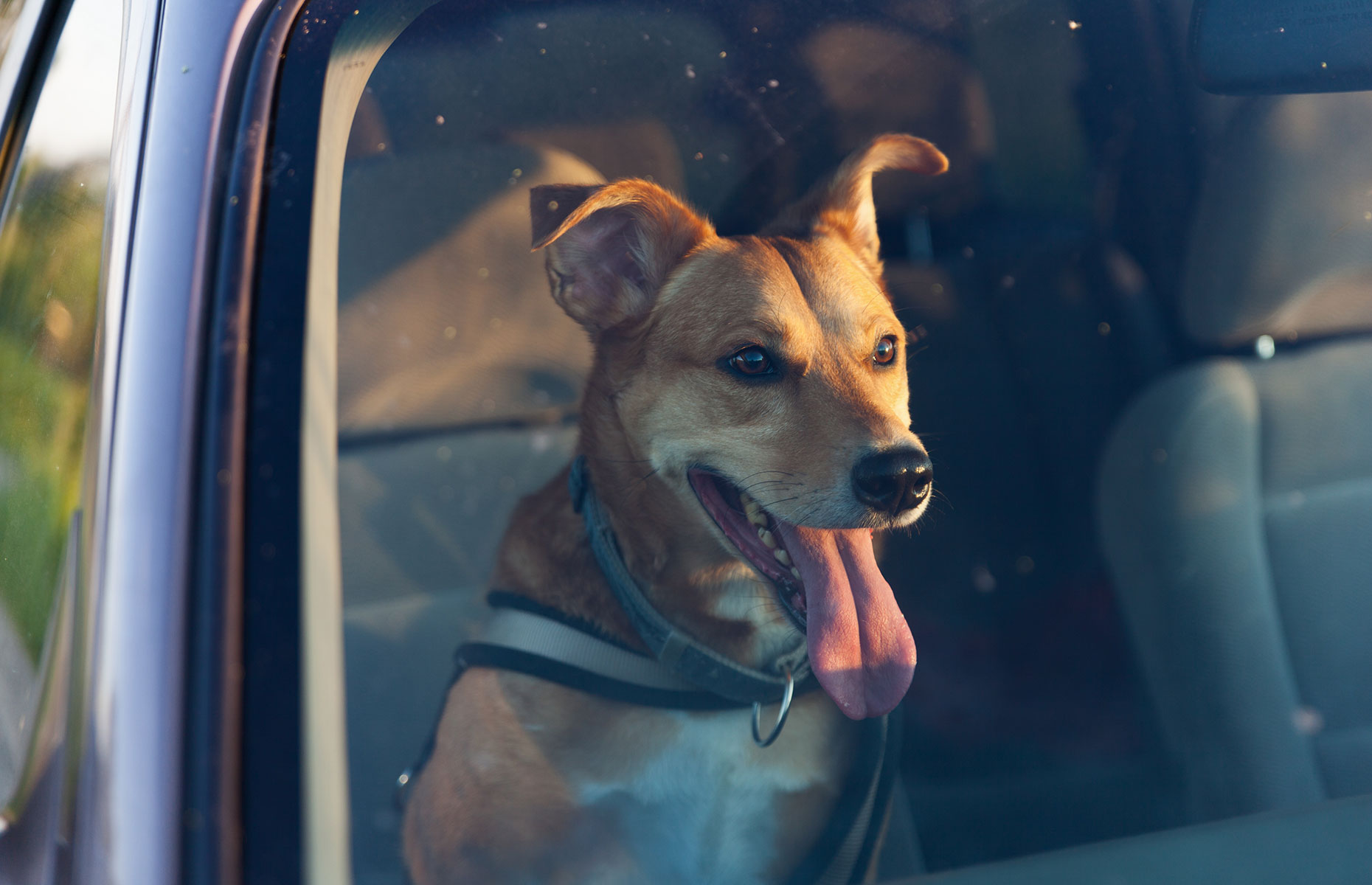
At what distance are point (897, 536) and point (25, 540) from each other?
1.43m

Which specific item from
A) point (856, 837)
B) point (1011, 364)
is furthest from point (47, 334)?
point (1011, 364)

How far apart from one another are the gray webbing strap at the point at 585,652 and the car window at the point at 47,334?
66 centimetres

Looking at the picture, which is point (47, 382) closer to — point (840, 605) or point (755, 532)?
point (755, 532)

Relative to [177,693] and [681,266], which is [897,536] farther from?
[177,693]

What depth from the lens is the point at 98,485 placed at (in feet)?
3.14

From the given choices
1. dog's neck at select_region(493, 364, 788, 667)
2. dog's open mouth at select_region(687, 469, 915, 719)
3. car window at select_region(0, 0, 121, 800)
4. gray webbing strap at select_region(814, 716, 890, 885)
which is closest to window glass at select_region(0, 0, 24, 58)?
car window at select_region(0, 0, 121, 800)

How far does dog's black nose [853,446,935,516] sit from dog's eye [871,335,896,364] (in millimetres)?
288

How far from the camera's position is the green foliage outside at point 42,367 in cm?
115

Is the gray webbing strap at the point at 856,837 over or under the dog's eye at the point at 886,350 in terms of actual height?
under

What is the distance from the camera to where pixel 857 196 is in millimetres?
1667

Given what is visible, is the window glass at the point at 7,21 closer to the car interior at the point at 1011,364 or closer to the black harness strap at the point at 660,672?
the car interior at the point at 1011,364

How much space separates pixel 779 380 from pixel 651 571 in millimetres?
397

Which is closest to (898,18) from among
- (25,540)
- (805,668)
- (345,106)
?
(345,106)

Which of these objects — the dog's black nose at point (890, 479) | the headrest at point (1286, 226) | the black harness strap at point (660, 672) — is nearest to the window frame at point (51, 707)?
the black harness strap at point (660, 672)
